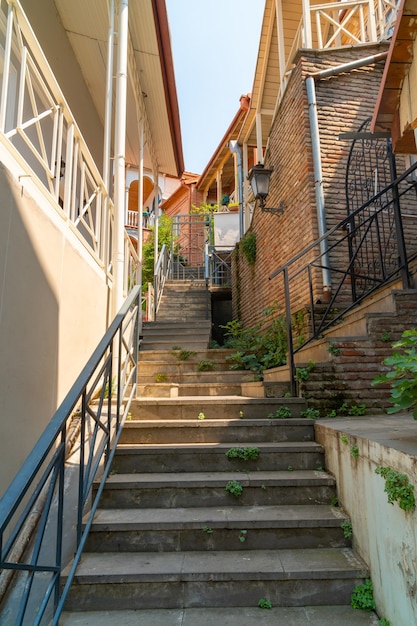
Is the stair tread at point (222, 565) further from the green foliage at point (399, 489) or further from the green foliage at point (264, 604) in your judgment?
the green foliage at point (399, 489)

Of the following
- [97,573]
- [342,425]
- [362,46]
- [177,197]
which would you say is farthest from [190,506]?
[177,197]

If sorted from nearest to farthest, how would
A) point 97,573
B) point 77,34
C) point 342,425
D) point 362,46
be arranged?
point 97,573
point 342,425
point 77,34
point 362,46

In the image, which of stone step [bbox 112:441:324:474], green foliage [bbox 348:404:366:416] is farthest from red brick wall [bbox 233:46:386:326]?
stone step [bbox 112:441:324:474]

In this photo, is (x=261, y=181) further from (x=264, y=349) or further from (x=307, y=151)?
(x=264, y=349)

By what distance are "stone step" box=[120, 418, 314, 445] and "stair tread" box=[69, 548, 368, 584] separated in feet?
3.16

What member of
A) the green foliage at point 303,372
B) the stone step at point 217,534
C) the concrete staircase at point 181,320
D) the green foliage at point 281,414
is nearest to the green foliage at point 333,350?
the green foliage at point 303,372

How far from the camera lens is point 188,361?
5.32m

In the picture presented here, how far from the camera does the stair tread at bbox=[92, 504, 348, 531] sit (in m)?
2.45

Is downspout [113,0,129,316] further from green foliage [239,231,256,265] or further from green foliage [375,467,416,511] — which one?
green foliage [239,231,256,265]

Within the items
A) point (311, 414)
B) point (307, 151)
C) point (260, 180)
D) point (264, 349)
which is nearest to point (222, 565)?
point (311, 414)

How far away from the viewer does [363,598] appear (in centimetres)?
207

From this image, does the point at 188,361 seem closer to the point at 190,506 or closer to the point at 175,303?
the point at 190,506

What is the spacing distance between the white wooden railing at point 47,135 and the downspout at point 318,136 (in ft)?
9.29

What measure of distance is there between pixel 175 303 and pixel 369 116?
5.29 metres
